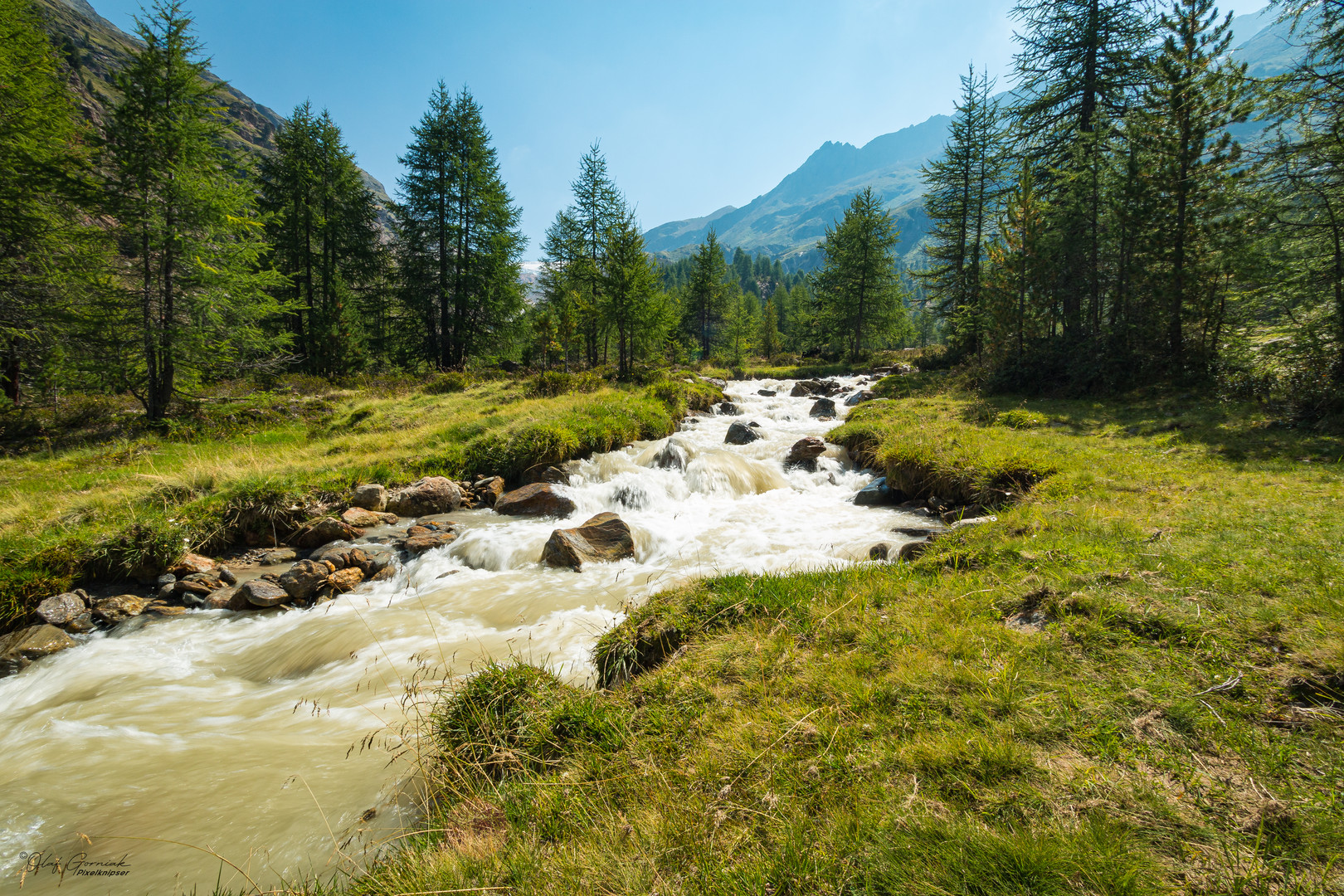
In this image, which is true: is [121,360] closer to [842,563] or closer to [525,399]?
[525,399]

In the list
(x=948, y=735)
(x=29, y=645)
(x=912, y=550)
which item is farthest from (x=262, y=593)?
(x=912, y=550)

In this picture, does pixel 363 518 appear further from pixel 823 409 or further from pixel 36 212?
pixel 823 409

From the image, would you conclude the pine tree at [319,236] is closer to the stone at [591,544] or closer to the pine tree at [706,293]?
the stone at [591,544]

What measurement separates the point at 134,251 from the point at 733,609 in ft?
69.6

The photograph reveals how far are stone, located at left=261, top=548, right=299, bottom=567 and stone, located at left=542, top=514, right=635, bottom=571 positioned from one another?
4560mm

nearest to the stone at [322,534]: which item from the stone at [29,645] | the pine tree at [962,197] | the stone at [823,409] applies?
the stone at [29,645]

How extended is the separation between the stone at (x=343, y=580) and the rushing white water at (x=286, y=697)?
31cm

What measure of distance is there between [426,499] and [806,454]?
9546 millimetres

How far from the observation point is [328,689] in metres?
4.92

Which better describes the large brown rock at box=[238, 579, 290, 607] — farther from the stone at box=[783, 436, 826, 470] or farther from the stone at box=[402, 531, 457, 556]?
the stone at box=[783, 436, 826, 470]

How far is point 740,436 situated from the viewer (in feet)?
51.5

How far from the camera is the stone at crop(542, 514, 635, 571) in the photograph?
24.8ft

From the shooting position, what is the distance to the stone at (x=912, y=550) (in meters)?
5.96

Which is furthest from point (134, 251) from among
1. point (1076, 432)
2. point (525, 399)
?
point (1076, 432)
